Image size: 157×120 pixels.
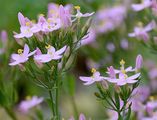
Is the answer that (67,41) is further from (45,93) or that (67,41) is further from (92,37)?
(45,93)

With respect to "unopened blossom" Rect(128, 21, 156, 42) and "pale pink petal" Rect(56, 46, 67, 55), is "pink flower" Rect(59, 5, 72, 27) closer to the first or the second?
"pale pink petal" Rect(56, 46, 67, 55)

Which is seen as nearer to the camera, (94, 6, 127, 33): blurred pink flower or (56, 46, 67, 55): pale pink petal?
(56, 46, 67, 55): pale pink petal

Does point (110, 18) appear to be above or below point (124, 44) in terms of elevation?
above

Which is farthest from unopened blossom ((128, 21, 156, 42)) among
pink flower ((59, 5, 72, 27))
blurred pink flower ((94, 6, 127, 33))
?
blurred pink flower ((94, 6, 127, 33))

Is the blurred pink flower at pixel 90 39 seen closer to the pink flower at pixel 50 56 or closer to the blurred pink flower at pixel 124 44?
the blurred pink flower at pixel 124 44

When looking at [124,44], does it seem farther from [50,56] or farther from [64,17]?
[50,56]

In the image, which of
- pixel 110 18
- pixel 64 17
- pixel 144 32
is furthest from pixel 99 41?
pixel 64 17

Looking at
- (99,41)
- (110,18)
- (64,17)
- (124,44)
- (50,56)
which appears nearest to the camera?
(50,56)

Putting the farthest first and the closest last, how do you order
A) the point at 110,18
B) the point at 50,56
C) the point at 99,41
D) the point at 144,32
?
the point at 110,18
the point at 99,41
the point at 144,32
the point at 50,56

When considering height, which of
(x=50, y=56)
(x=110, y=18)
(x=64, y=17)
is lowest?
(x=110, y=18)

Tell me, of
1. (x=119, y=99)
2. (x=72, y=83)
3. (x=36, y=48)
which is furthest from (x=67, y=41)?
(x=72, y=83)

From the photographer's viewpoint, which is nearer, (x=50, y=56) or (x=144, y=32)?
(x=50, y=56)
